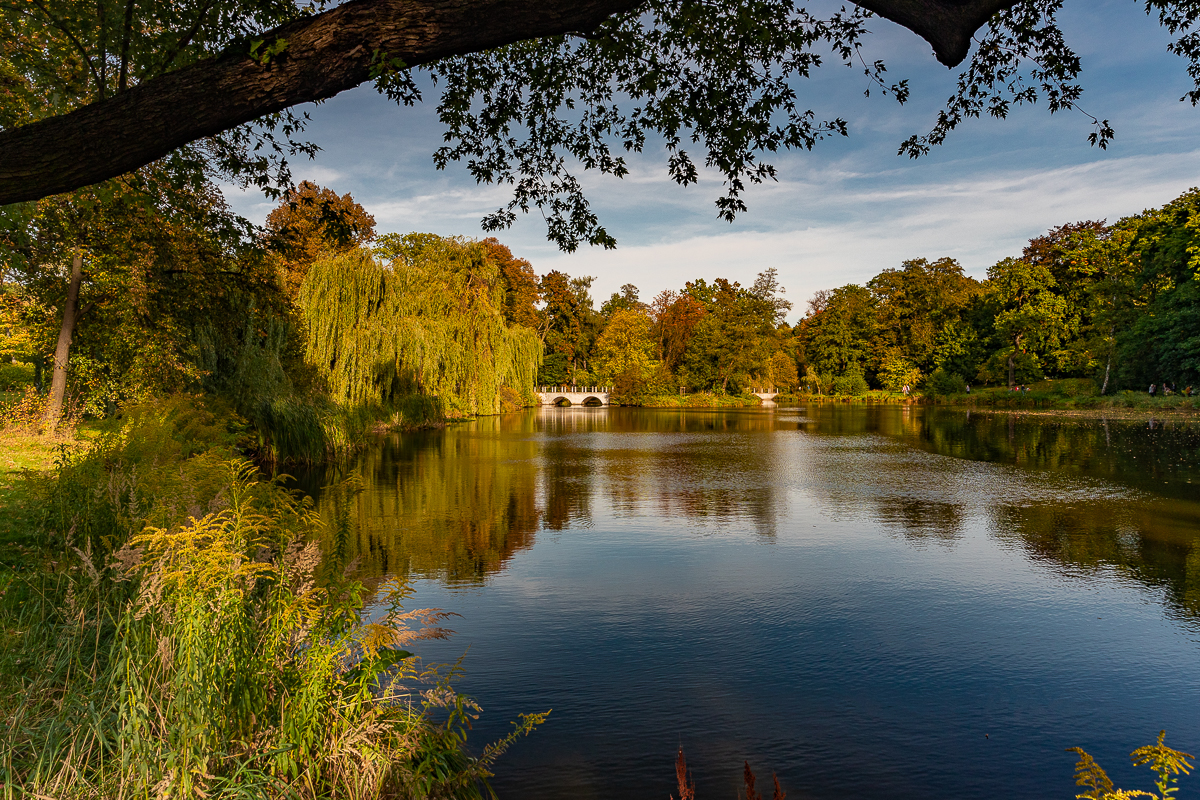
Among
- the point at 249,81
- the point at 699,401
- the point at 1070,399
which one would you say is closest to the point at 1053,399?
the point at 1070,399

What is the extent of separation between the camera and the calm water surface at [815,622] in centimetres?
427

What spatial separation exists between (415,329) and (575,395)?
118 ft

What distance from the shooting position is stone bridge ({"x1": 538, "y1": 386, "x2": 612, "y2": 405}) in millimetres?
58594

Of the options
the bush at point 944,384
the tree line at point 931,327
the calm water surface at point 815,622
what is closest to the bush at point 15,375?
the calm water surface at point 815,622

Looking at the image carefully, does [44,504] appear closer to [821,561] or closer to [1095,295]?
[821,561]

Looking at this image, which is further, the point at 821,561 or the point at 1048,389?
the point at 1048,389

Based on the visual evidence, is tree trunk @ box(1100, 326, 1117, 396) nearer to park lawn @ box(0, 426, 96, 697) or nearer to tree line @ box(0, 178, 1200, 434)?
tree line @ box(0, 178, 1200, 434)

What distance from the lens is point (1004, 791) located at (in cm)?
388

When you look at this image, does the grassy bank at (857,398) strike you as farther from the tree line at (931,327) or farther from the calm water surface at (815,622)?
the calm water surface at (815,622)

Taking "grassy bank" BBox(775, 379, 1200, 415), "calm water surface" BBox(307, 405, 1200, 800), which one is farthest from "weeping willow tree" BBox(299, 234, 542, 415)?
"grassy bank" BBox(775, 379, 1200, 415)

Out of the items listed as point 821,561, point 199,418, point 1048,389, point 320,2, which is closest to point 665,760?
point 821,561

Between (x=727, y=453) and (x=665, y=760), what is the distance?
18230mm

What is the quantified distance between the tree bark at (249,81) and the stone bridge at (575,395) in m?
54.4

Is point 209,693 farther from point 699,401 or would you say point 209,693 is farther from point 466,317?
point 699,401
